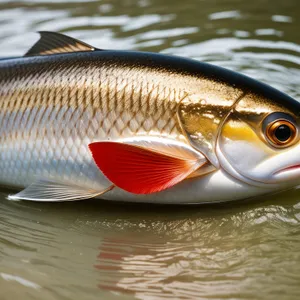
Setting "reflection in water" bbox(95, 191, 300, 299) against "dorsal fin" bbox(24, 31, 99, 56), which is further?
"dorsal fin" bbox(24, 31, 99, 56)

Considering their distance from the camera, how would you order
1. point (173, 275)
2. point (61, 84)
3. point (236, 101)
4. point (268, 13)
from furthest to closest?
point (268, 13) < point (61, 84) < point (236, 101) < point (173, 275)

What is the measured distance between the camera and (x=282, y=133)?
211cm

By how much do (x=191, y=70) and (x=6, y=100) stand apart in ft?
2.30

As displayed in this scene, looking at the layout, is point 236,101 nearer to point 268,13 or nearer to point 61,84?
point 61,84

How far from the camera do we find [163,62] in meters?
2.28

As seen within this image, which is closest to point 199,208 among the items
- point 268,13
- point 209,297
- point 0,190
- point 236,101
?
point 236,101

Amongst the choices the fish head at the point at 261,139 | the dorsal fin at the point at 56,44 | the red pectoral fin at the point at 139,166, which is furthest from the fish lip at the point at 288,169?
the dorsal fin at the point at 56,44

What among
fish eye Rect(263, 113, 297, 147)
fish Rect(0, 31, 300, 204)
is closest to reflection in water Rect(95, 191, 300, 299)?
fish Rect(0, 31, 300, 204)

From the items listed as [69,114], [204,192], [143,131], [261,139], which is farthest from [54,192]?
[261,139]

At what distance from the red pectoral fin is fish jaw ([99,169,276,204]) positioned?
0.23ft

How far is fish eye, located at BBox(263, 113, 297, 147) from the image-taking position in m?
2.12

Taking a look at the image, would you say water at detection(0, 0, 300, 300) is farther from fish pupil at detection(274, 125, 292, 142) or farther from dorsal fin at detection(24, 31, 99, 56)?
dorsal fin at detection(24, 31, 99, 56)

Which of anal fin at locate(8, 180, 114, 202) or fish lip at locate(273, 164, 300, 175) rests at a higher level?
fish lip at locate(273, 164, 300, 175)

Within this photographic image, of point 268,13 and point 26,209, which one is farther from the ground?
point 268,13
